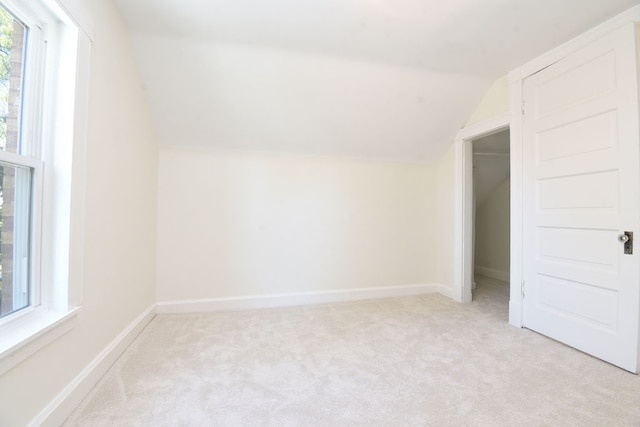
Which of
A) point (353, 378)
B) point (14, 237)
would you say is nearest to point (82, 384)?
point (14, 237)

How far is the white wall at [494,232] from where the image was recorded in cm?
425

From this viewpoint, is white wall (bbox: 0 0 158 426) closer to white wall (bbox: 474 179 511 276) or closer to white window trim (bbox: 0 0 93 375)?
white window trim (bbox: 0 0 93 375)

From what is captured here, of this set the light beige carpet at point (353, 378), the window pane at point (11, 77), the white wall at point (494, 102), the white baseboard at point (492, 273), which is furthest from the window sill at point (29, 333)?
the white baseboard at point (492, 273)

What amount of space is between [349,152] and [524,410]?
8.54 feet

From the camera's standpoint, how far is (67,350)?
1.34 m

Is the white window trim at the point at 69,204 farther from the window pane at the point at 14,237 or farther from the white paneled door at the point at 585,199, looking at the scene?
the white paneled door at the point at 585,199

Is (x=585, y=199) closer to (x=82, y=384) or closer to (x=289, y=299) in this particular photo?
(x=289, y=299)

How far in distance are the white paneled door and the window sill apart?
3.29m

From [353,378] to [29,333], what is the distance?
1601 millimetres

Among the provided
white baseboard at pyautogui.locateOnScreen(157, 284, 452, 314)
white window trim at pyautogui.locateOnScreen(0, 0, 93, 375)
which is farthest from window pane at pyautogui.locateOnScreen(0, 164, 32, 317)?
white baseboard at pyautogui.locateOnScreen(157, 284, 452, 314)

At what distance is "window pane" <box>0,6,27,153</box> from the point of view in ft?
3.78

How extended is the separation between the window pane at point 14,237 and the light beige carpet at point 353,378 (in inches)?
25.6

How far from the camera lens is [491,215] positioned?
15.0ft

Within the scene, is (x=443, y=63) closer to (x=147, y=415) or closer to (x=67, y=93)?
A: (x=67, y=93)
